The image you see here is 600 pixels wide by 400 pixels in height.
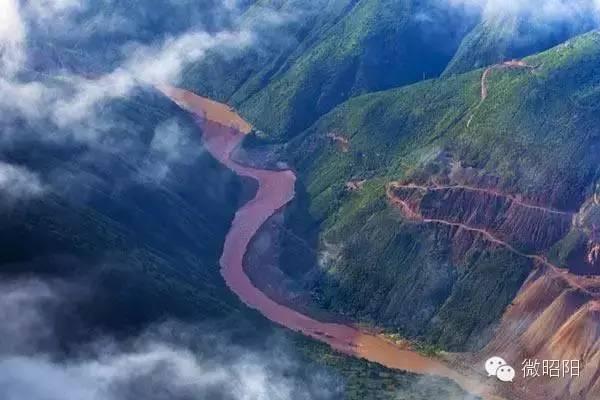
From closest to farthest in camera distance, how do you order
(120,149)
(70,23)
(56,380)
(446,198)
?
(56,380), (446,198), (120,149), (70,23)

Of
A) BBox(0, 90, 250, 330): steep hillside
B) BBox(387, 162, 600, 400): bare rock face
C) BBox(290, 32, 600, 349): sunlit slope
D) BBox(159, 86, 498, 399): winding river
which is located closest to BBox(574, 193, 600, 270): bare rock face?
BBox(387, 162, 600, 400): bare rock face

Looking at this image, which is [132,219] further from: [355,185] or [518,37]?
[518,37]

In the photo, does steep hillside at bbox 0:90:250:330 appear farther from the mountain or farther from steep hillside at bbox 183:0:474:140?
steep hillside at bbox 183:0:474:140

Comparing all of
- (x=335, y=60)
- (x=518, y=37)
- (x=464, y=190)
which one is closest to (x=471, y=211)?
(x=464, y=190)

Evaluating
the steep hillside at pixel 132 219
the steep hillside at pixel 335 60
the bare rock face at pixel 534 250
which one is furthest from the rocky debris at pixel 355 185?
the steep hillside at pixel 335 60

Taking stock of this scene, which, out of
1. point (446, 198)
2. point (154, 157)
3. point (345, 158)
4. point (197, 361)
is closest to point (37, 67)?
point (154, 157)

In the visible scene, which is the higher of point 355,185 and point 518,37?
point 518,37

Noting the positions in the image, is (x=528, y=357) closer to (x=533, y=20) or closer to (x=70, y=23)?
(x=533, y=20)

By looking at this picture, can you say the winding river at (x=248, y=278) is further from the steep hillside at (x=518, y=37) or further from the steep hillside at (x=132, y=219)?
the steep hillside at (x=518, y=37)
